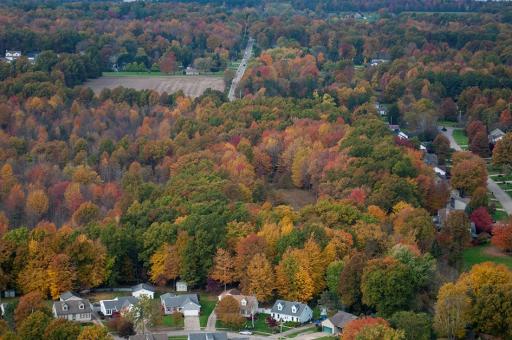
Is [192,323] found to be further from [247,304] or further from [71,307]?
[71,307]

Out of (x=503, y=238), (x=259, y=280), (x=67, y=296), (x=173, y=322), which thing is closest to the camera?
(x=173, y=322)

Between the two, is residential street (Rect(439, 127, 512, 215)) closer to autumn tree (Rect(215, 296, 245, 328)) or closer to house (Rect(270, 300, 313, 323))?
house (Rect(270, 300, 313, 323))

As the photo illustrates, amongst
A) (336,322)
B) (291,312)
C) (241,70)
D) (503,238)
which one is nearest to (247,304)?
(291,312)

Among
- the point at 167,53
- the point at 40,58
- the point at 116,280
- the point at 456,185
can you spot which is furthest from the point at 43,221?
the point at 167,53

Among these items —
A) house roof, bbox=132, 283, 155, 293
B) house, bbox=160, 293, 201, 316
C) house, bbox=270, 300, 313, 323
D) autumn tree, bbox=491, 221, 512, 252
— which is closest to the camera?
house, bbox=270, 300, 313, 323

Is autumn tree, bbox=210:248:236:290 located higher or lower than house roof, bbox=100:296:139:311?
higher

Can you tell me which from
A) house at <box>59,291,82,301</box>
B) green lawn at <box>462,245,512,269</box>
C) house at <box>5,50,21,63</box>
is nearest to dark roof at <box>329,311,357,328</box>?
green lawn at <box>462,245,512,269</box>

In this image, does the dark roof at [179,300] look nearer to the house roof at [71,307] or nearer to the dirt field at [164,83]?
the house roof at [71,307]

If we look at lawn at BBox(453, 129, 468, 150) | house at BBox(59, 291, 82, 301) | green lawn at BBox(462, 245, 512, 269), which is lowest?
lawn at BBox(453, 129, 468, 150)
